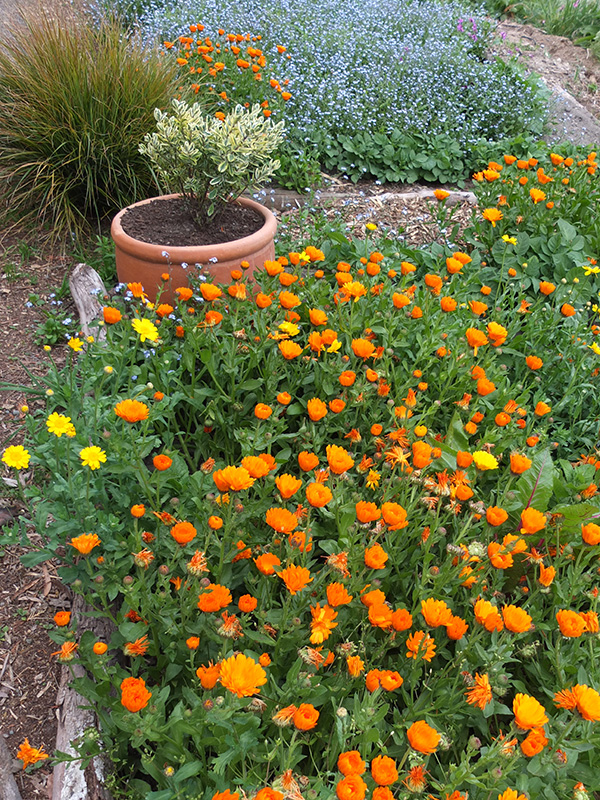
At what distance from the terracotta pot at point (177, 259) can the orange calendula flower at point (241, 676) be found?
1.94 m

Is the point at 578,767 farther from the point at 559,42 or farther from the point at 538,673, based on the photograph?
the point at 559,42

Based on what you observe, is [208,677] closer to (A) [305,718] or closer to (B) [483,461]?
(A) [305,718]

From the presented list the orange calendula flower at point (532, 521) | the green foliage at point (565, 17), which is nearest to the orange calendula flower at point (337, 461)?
the orange calendula flower at point (532, 521)

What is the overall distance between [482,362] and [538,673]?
1266 mm

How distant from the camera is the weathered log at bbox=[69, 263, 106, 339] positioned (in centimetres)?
330

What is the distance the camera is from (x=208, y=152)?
10.1 feet

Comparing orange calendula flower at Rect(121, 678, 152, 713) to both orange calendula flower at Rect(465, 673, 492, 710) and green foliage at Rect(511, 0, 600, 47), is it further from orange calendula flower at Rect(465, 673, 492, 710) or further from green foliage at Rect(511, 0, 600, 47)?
green foliage at Rect(511, 0, 600, 47)

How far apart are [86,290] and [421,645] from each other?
8.75ft

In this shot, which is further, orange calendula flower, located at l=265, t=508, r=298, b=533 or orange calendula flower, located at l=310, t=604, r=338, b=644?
orange calendula flower, located at l=265, t=508, r=298, b=533

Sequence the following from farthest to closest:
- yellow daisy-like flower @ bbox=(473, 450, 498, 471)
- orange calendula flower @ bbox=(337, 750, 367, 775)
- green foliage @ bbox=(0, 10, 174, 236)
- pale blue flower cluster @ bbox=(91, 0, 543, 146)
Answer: pale blue flower cluster @ bbox=(91, 0, 543, 146) < green foliage @ bbox=(0, 10, 174, 236) < yellow daisy-like flower @ bbox=(473, 450, 498, 471) < orange calendula flower @ bbox=(337, 750, 367, 775)

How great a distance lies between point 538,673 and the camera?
1.75 m

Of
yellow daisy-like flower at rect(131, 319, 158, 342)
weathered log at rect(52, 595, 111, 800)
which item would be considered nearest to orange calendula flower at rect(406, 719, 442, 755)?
weathered log at rect(52, 595, 111, 800)

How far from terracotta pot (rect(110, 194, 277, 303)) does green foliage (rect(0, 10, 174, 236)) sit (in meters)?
1.15

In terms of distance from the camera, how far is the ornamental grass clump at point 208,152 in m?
3.03
